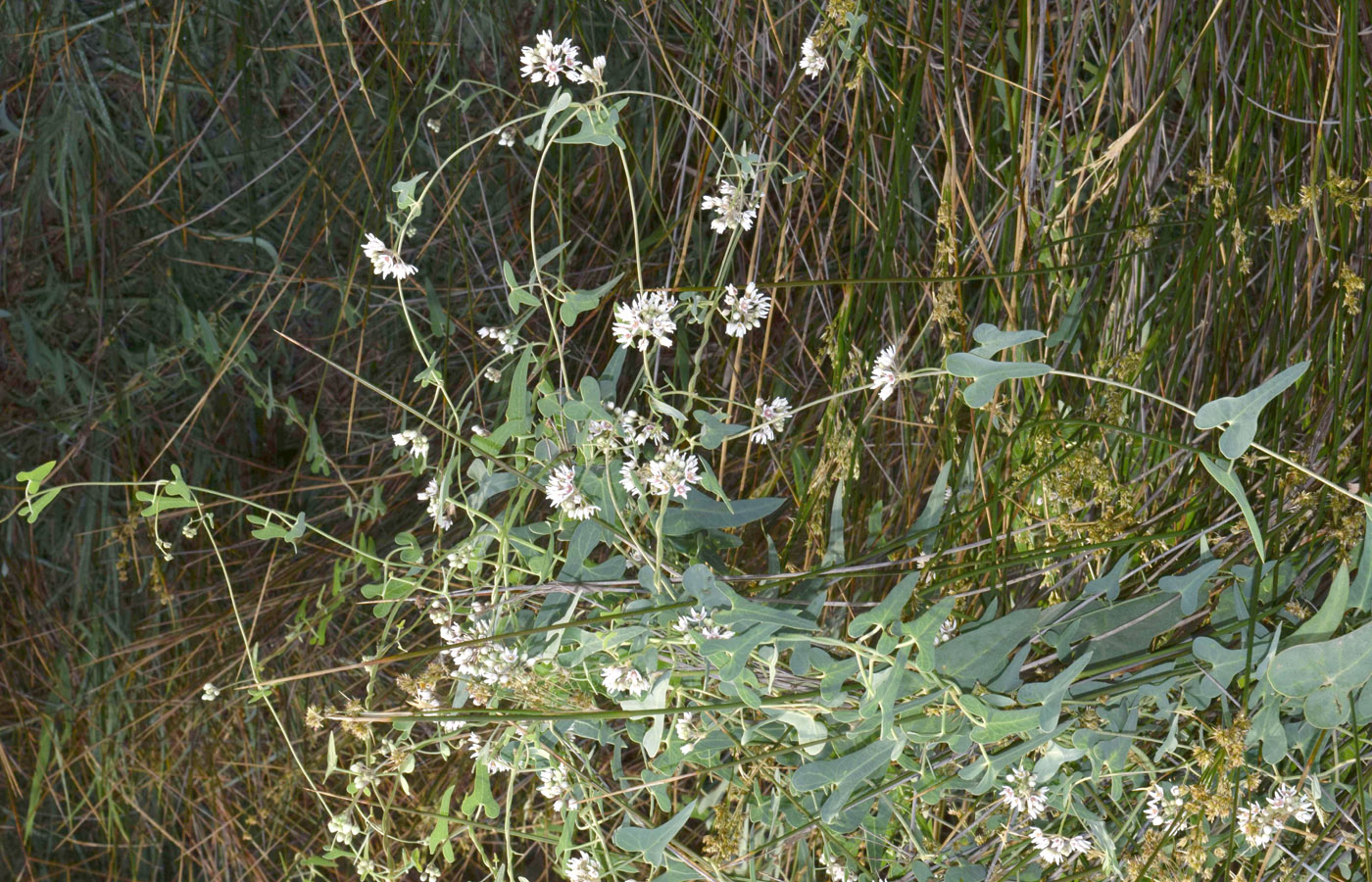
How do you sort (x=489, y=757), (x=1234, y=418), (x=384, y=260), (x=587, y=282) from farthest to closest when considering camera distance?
(x=587, y=282) < (x=489, y=757) < (x=384, y=260) < (x=1234, y=418)

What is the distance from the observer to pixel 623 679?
0.73m

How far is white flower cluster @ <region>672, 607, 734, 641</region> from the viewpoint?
0.71 m

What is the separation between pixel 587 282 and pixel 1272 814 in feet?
3.03

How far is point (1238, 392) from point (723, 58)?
2.12 ft

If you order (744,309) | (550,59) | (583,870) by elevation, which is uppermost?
(550,59)

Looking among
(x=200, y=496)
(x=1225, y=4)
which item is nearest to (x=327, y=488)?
(x=200, y=496)

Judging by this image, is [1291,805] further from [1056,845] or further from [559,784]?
[559,784]

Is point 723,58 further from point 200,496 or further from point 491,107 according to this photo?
point 200,496

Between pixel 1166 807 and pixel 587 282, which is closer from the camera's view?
pixel 1166 807

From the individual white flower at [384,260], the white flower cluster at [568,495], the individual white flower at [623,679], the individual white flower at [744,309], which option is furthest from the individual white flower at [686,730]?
the individual white flower at [384,260]

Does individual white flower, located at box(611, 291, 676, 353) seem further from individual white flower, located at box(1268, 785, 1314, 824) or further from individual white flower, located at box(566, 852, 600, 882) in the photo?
individual white flower, located at box(1268, 785, 1314, 824)

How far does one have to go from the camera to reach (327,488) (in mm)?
1351

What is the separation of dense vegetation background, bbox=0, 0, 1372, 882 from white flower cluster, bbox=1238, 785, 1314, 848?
0.31 ft

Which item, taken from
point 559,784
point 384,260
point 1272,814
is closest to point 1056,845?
point 1272,814
